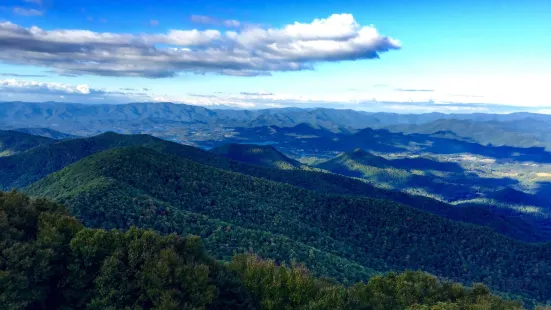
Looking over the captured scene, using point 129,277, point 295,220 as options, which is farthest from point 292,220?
point 129,277

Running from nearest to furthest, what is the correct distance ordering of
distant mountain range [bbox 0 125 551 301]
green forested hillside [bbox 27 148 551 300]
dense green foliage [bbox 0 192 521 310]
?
1. dense green foliage [bbox 0 192 521 310]
2. distant mountain range [bbox 0 125 551 301]
3. green forested hillside [bbox 27 148 551 300]

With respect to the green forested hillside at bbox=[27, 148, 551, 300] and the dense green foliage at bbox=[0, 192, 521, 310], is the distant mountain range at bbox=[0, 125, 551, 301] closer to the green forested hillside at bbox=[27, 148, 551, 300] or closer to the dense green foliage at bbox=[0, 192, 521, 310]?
the green forested hillside at bbox=[27, 148, 551, 300]

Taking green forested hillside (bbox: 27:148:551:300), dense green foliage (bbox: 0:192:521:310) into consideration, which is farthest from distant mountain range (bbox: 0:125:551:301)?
dense green foliage (bbox: 0:192:521:310)

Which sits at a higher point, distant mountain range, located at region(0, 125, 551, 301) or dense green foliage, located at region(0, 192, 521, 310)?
dense green foliage, located at region(0, 192, 521, 310)

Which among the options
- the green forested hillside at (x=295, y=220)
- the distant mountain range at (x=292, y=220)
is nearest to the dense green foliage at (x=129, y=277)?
the distant mountain range at (x=292, y=220)

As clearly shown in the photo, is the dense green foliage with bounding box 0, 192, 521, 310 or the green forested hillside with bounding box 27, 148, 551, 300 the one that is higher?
the dense green foliage with bounding box 0, 192, 521, 310

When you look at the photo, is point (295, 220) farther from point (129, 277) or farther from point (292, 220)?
point (129, 277)

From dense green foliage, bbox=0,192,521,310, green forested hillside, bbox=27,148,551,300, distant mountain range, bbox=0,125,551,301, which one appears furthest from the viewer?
green forested hillside, bbox=27,148,551,300

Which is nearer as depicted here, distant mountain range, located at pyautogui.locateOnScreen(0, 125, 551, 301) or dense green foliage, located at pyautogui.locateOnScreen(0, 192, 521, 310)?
dense green foliage, located at pyautogui.locateOnScreen(0, 192, 521, 310)
